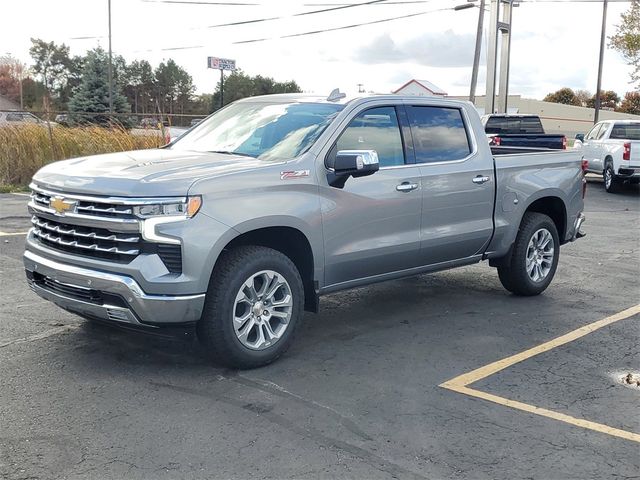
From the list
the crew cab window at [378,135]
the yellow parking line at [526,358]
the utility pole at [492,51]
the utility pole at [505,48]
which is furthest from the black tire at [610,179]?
the crew cab window at [378,135]

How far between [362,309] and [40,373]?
303 cm

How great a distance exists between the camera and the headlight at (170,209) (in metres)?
4.54

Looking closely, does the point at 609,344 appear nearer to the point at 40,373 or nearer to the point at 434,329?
the point at 434,329

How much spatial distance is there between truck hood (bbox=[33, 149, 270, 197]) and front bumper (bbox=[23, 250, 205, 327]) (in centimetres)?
54

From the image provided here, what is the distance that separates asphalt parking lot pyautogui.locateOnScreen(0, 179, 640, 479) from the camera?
12.3 ft

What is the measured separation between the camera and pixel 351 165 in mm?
5207

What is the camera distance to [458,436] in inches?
160

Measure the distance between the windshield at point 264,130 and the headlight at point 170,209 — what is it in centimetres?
97

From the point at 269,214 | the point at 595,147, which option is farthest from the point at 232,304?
the point at 595,147

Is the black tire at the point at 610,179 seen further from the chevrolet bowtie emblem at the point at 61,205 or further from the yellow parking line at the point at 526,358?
the chevrolet bowtie emblem at the point at 61,205

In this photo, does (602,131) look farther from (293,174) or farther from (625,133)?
(293,174)

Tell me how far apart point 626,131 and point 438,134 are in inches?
575

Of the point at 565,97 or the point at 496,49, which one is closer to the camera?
the point at 496,49

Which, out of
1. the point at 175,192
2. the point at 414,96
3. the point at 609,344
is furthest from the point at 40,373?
the point at 609,344
